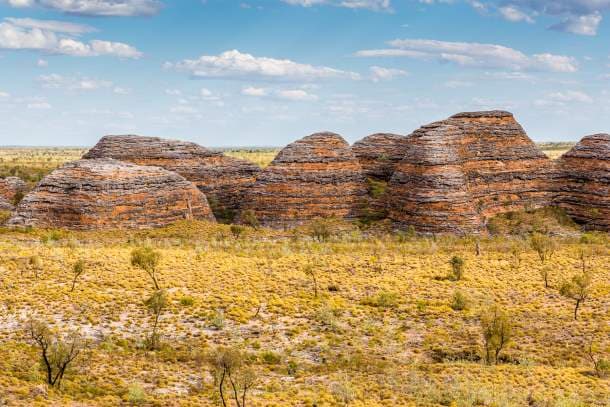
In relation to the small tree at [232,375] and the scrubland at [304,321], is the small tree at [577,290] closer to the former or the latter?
the scrubland at [304,321]

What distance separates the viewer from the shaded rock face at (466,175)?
5681cm

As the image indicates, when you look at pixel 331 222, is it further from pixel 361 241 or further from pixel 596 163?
pixel 596 163

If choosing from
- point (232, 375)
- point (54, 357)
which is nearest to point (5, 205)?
point (54, 357)

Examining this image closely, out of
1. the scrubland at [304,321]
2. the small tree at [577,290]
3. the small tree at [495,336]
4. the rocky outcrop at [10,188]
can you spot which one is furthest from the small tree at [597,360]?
the rocky outcrop at [10,188]

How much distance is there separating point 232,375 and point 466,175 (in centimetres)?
3921

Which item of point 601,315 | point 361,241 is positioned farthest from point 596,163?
point 601,315

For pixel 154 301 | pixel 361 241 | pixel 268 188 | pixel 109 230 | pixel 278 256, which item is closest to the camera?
pixel 154 301

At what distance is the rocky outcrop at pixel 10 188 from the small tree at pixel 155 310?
43.8m

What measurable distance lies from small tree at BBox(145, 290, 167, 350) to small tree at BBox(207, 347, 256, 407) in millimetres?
4097

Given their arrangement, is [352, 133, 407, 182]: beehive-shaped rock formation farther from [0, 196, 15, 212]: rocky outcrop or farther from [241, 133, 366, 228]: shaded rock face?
[0, 196, 15, 212]: rocky outcrop

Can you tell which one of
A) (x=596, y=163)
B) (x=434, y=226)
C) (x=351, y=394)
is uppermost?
(x=596, y=163)

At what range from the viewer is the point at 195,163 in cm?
7056

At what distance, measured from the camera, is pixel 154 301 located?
33156 millimetres

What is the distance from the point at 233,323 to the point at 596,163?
1806 inches
